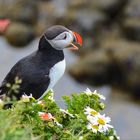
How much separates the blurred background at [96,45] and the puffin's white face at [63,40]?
701 centimetres

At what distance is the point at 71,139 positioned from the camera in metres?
3.32

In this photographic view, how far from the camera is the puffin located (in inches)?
154

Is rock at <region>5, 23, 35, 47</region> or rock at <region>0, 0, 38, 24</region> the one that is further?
rock at <region>0, 0, 38, 24</region>

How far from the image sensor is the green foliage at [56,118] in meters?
3.37

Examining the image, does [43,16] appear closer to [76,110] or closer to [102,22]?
[102,22]

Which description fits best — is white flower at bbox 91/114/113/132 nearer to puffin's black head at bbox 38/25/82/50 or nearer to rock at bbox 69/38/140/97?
puffin's black head at bbox 38/25/82/50

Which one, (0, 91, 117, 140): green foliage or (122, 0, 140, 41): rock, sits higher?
(0, 91, 117, 140): green foliage

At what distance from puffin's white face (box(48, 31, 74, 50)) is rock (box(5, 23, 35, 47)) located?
32.7 ft

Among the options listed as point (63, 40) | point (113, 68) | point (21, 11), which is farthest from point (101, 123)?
point (21, 11)

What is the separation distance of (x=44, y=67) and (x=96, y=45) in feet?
31.7

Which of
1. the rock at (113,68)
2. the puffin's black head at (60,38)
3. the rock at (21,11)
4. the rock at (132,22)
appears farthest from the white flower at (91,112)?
the rock at (21,11)

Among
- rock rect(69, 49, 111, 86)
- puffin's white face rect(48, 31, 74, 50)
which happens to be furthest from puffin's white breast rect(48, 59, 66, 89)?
rock rect(69, 49, 111, 86)

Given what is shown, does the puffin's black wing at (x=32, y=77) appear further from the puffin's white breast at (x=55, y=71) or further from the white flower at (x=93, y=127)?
the white flower at (x=93, y=127)

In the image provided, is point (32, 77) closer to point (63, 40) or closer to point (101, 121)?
point (63, 40)
